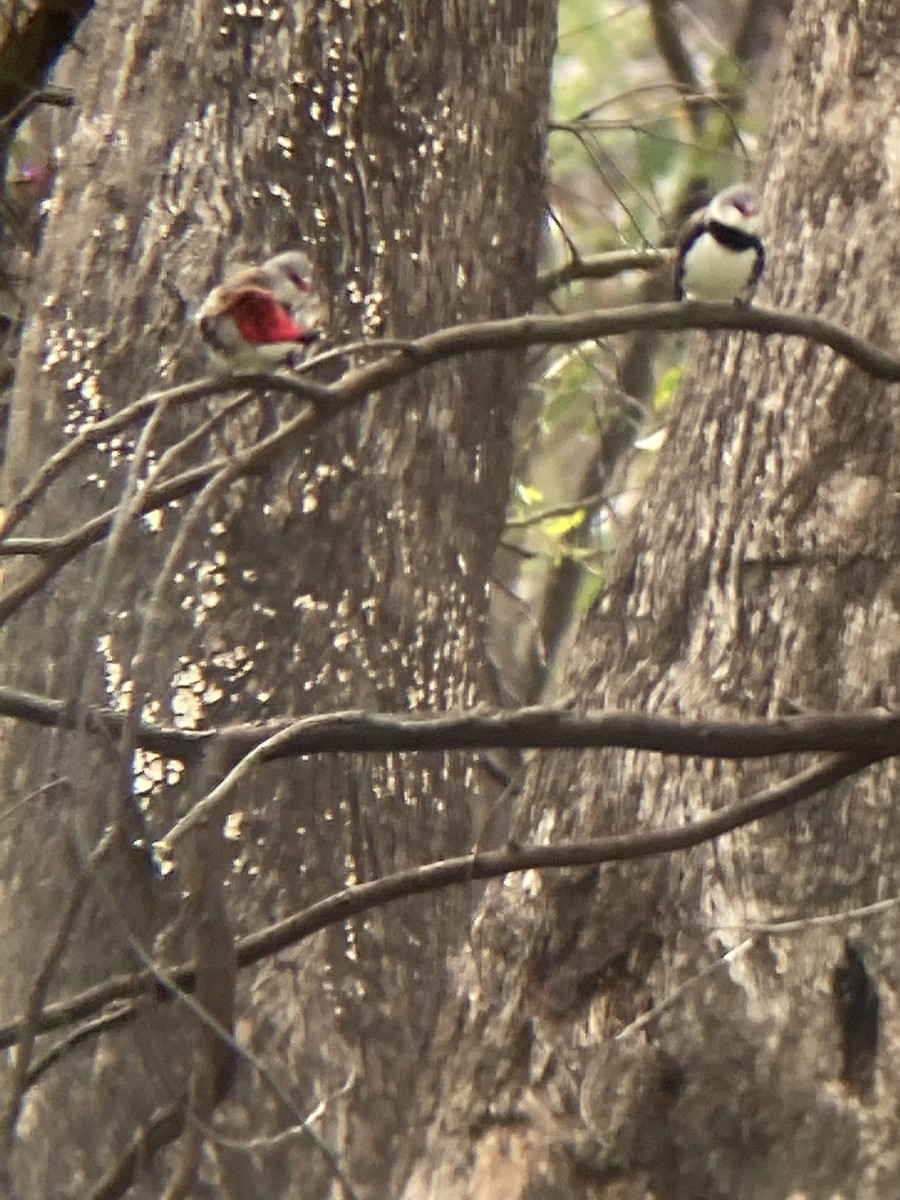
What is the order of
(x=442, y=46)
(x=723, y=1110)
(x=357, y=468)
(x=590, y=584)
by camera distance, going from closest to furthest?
(x=723, y=1110), (x=357, y=468), (x=442, y=46), (x=590, y=584)

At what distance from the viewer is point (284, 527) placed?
2.56 m

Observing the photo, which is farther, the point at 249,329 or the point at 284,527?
the point at 284,527

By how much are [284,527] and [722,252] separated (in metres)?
0.69

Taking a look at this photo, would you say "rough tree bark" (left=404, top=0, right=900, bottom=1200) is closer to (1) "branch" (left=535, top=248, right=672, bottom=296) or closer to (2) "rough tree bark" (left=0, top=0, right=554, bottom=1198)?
(2) "rough tree bark" (left=0, top=0, right=554, bottom=1198)

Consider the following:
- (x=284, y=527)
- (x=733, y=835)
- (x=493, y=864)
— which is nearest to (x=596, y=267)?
(x=284, y=527)

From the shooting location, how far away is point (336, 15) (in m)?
2.75

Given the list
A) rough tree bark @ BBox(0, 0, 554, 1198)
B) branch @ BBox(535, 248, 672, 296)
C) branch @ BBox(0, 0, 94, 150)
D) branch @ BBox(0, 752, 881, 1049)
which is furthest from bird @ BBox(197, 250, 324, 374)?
branch @ BBox(535, 248, 672, 296)

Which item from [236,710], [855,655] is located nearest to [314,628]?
[236,710]

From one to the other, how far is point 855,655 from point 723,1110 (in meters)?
0.53

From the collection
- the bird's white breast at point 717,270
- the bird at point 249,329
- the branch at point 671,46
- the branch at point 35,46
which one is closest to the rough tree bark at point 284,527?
the branch at point 35,46

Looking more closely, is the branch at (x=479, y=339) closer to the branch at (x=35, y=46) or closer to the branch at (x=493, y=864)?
the branch at (x=493, y=864)

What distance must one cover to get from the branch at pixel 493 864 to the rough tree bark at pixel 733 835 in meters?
0.21

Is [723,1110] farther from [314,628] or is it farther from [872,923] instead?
[314,628]

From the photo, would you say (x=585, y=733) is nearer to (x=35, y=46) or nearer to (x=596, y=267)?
(x=35, y=46)
